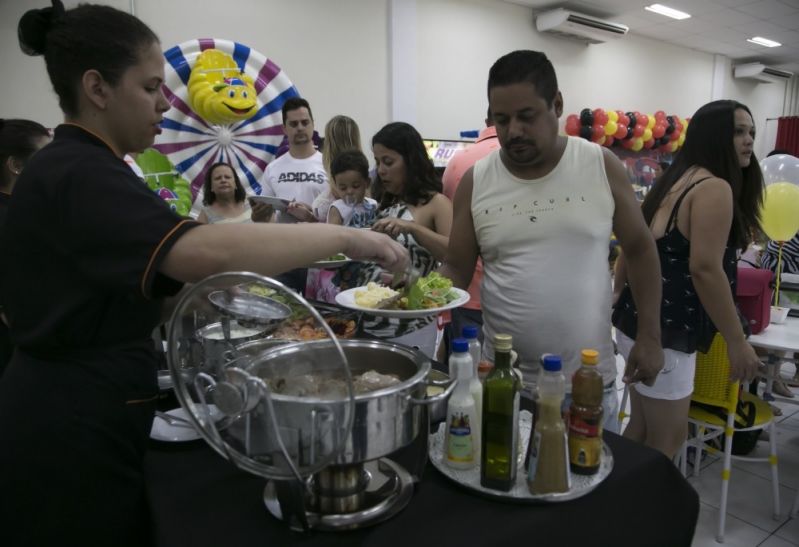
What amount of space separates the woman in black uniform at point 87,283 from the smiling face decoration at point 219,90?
330 centimetres

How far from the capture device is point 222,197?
3.99 m

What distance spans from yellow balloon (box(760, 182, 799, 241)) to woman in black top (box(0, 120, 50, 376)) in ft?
11.6

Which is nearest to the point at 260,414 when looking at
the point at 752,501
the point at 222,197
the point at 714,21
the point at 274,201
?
the point at 274,201

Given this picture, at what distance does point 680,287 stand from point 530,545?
1349 millimetres

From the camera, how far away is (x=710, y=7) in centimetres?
709

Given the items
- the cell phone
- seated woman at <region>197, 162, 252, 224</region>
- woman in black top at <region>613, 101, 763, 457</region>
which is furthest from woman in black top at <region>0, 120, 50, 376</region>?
woman in black top at <region>613, 101, 763, 457</region>

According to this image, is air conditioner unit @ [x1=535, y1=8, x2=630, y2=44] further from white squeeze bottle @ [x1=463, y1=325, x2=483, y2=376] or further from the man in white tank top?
white squeeze bottle @ [x1=463, y1=325, x2=483, y2=376]

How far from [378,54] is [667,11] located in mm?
4337

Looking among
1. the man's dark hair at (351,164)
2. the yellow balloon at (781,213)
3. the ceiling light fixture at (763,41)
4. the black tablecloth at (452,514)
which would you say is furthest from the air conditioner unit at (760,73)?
the black tablecloth at (452,514)

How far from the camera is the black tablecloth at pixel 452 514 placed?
82 cm

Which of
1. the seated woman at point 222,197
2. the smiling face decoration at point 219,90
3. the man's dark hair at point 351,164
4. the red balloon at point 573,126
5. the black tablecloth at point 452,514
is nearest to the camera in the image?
the black tablecloth at point 452,514

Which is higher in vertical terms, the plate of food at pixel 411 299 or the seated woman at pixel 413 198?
the seated woman at pixel 413 198

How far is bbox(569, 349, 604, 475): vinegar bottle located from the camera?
0.90m

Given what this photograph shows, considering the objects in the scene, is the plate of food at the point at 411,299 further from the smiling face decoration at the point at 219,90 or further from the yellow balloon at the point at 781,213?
the smiling face decoration at the point at 219,90
